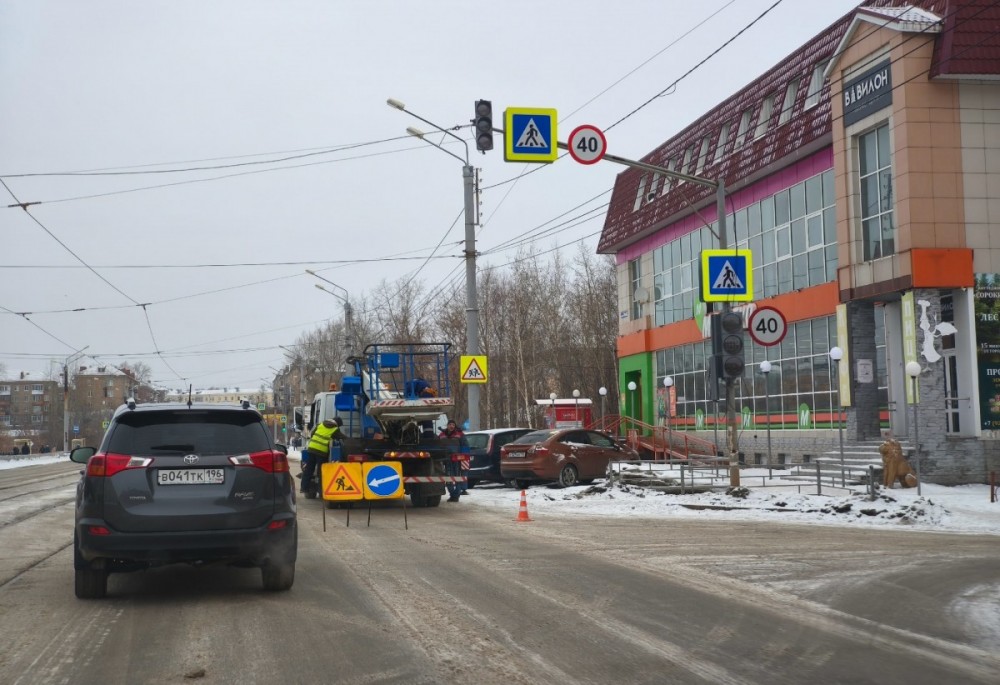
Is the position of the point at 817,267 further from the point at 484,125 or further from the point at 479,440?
the point at 484,125

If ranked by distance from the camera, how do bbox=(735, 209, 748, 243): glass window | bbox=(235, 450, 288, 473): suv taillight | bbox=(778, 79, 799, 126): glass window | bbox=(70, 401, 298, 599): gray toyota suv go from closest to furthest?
bbox=(70, 401, 298, 599): gray toyota suv, bbox=(235, 450, 288, 473): suv taillight, bbox=(778, 79, 799, 126): glass window, bbox=(735, 209, 748, 243): glass window

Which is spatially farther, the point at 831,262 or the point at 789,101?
the point at 789,101

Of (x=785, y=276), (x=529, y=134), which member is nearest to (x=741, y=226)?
(x=785, y=276)

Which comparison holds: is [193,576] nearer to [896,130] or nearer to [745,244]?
[896,130]

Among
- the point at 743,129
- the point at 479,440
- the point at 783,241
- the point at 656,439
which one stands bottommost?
the point at 656,439

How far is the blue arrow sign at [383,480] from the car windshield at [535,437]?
25.8 feet

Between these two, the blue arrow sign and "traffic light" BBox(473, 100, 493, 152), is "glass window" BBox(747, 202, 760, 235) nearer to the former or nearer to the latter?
"traffic light" BBox(473, 100, 493, 152)

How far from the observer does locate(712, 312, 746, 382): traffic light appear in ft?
60.5

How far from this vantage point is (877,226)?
24.4 m

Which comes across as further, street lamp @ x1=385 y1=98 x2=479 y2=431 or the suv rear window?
street lamp @ x1=385 y1=98 x2=479 y2=431

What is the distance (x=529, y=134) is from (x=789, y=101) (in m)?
16.2

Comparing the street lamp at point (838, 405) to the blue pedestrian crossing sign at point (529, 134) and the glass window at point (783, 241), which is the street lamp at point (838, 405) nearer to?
the glass window at point (783, 241)

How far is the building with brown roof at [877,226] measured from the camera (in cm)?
2202

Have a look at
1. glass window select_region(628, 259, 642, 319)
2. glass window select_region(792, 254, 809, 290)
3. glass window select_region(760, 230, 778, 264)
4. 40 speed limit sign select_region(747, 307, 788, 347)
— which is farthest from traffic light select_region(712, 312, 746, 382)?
glass window select_region(628, 259, 642, 319)
